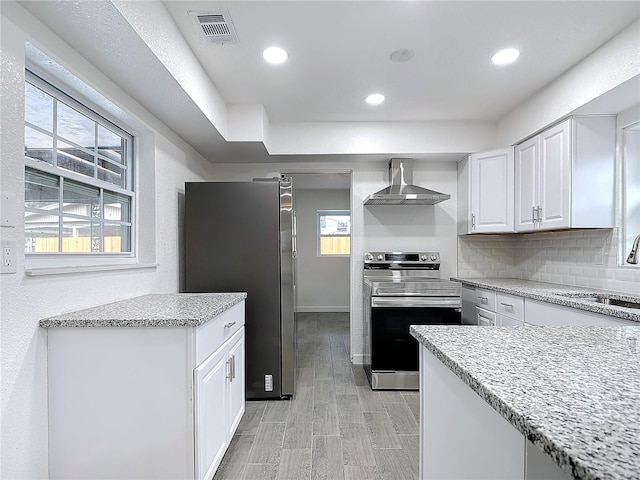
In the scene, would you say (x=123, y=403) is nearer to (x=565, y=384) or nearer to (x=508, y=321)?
(x=565, y=384)

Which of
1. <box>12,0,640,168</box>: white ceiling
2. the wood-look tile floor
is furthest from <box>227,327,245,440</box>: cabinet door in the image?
<box>12,0,640,168</box>: white ceiling

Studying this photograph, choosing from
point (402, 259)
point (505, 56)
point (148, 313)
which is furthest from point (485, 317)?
point (148, 313)

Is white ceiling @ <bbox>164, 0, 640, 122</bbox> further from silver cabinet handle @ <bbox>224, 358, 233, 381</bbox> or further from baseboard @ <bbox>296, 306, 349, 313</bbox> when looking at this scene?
baseboard @ <bbox>296, 306, 349, 313</bbox>

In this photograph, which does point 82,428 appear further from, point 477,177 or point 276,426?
point 477,177

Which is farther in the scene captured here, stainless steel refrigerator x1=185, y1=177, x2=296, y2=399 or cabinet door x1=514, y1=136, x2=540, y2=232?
cabinet door x1=514, y1=136, x2=540, y2=232

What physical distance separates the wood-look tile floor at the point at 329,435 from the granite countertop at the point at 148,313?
2.94 feet

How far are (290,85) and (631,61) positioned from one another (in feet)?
6.70

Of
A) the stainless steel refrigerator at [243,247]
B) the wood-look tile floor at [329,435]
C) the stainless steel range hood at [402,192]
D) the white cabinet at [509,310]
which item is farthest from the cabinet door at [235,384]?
A: the white cabinet at [509,310]

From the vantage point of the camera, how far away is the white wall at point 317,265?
21.2 ft

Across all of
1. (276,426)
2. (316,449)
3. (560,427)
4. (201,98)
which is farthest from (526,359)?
Answer: (201,98)

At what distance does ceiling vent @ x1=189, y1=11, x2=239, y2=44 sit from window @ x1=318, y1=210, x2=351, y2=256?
473 centimetres

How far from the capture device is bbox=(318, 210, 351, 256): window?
6.54m

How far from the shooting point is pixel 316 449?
6.39ft

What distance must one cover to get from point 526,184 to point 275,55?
2.26m
